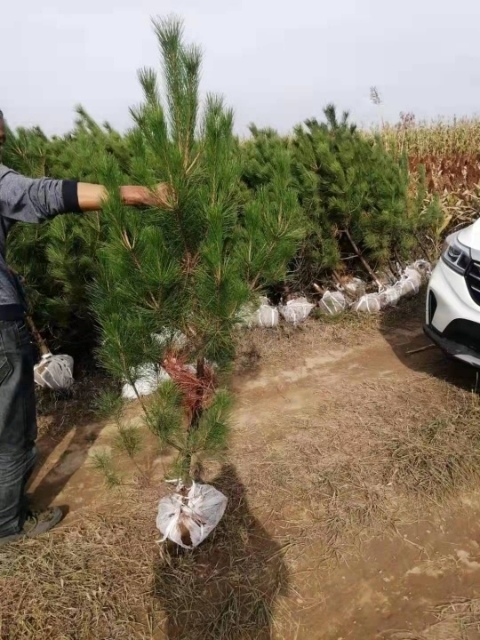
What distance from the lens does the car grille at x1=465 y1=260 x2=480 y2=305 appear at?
125 inches

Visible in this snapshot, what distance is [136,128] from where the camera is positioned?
183cm

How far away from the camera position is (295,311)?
4.91m

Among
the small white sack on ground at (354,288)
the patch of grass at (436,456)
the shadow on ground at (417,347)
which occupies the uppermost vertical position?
the patch of grass at (436,456)

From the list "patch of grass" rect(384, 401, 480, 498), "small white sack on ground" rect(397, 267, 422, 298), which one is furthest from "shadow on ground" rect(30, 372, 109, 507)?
"small white sack on ground" rect(397, 267, 422, 298)

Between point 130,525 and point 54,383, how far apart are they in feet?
5.62

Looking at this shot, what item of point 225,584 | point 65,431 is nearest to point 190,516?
point 225,584

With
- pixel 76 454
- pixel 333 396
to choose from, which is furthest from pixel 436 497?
pixel 76 454

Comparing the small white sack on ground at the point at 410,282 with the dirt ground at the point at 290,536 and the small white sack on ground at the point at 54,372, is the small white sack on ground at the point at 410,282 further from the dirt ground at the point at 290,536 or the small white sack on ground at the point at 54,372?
the small white sack on ground at the point at 54,372

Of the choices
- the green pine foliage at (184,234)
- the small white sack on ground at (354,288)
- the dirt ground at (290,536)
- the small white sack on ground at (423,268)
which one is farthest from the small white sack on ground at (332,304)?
the green pine foliage at (184,234)

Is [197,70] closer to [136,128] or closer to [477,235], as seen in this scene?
[136,128]

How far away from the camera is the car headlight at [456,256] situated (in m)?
3.34

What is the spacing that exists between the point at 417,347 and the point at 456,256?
3.82ft

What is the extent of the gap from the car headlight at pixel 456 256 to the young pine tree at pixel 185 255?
173 centimetres

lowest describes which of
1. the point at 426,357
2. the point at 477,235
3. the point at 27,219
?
the point at 426,357
